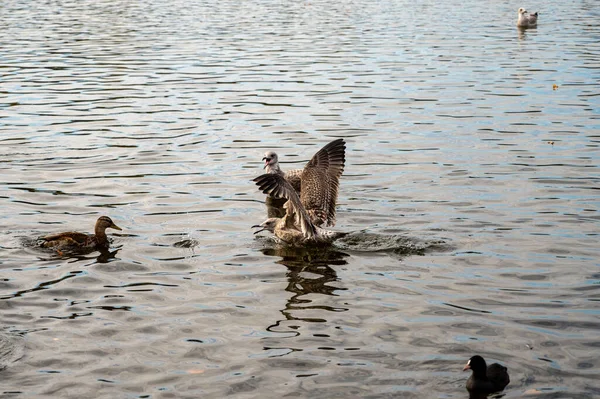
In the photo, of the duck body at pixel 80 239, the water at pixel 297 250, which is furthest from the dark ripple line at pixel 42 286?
the duck body at pixel 80 239

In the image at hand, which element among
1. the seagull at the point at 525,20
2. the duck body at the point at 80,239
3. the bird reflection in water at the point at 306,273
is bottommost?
the bird reflection in water at the point at 306,273

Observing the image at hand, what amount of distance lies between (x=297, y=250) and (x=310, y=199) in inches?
48.2

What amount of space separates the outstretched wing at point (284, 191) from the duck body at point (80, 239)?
2.50 meters

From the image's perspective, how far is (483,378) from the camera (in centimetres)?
906

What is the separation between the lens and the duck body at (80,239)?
1355 centimetres

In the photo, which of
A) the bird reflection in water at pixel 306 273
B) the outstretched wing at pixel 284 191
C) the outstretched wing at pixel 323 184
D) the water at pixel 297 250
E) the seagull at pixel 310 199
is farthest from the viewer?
the outstretched wing at pixel 323 184

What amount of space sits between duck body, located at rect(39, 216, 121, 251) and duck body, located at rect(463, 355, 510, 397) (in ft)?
22.0

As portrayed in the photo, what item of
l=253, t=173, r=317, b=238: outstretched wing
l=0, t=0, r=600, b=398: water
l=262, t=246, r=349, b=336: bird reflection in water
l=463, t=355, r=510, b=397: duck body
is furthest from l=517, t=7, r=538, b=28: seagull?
l=463, t=355, r=510, b=397: duck body

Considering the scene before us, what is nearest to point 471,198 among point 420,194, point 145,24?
point 420,194

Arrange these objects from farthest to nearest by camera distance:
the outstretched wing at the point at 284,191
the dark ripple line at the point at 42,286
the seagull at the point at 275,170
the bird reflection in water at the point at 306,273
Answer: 1. the seagull at the point at 275,170
2. the outstretched wing at the point at 284,191
3. the dark ripple line at the point at 42,286
4. the bird reflection in water at the point at 306,273

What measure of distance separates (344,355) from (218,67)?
22813mm

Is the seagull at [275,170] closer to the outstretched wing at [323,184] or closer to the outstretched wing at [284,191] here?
the outstretched wing at [323,184]

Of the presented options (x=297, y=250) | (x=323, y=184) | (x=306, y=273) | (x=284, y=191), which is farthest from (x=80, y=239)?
(x=323, y=184)

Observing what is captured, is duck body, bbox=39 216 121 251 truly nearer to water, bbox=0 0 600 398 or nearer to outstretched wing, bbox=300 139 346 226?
water, bbox=0 0 600 398
